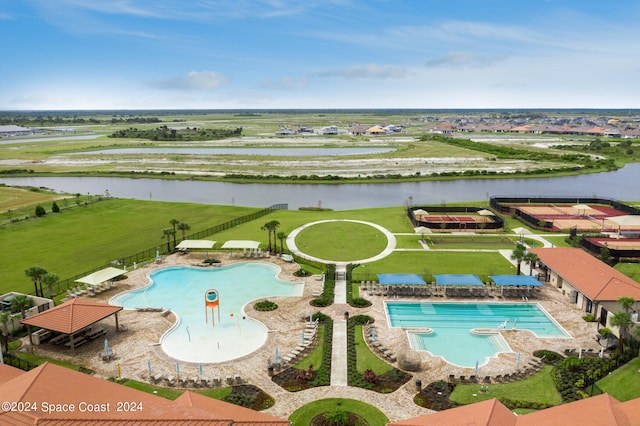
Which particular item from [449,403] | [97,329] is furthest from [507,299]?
→ [97,329]

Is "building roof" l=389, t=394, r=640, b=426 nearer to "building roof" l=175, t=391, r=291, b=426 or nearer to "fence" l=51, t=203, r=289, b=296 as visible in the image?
"building roof" l=175, t=391, r=291, b=426

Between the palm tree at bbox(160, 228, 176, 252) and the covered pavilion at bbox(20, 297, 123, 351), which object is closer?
the covered pavilion at bbox(20, 297, 123, 351)

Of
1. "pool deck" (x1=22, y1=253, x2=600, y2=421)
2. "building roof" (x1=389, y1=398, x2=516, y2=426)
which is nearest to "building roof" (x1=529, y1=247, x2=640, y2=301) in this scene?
"pool deck" (x1=22, y1=253, x2=600, y2=421)

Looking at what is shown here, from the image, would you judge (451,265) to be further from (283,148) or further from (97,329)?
(283,148)

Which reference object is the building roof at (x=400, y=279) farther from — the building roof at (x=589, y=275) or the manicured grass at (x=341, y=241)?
the building roof at (x=589, y=275)

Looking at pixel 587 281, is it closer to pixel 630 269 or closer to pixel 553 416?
pixel 630 269
